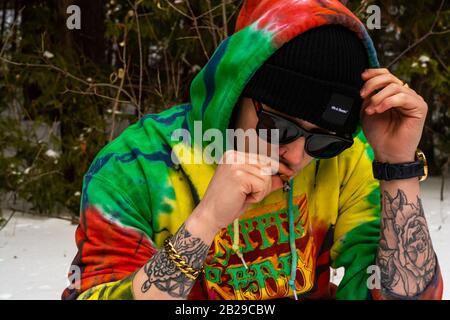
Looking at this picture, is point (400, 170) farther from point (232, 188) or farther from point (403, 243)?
point (232, 188)

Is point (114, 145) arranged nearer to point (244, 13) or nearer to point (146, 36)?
point (244, 13)

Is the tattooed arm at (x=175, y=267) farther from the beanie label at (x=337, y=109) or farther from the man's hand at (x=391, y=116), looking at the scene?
the man's hand at (x=391, y=116)

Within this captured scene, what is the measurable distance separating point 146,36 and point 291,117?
3.83m

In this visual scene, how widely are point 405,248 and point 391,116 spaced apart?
1.15 feet

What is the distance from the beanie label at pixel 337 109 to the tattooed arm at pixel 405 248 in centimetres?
28

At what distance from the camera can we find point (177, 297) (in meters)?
1.35

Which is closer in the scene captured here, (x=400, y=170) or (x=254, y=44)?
(x=254, y=44)

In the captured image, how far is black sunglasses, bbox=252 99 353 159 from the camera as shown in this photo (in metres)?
1.39

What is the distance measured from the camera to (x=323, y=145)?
4.68 ft

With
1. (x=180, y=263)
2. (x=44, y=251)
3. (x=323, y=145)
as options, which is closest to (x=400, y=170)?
(x=323, y=145)

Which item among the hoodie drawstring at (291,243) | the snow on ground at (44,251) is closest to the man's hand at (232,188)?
the hoodie drawstring at (291,243)

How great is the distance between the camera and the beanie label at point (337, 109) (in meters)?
1.40
